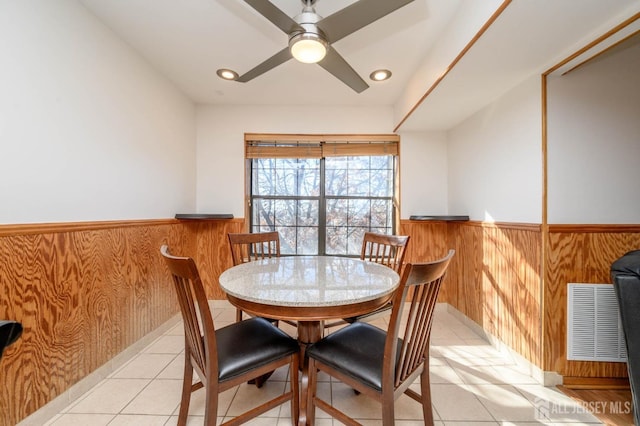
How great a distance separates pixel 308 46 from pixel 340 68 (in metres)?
0.34

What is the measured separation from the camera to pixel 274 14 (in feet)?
4.10

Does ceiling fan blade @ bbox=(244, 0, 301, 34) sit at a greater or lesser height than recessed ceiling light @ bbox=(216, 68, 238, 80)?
lesser

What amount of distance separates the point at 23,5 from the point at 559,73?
3.08 meters

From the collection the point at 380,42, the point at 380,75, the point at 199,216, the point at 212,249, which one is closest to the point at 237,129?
the point at 199,216

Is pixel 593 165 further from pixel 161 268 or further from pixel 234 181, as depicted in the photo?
pixel 161 268

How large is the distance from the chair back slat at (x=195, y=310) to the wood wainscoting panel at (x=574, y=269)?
6.67 feet

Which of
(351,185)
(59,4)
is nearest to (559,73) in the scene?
(351,185)

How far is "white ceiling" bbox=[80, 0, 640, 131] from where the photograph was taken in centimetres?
127

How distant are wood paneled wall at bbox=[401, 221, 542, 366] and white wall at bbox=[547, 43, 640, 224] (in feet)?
1.06

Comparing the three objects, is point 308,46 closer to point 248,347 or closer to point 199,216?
point 248,347

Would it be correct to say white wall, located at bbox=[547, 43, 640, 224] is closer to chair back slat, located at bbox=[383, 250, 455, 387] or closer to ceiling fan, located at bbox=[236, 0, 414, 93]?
chair back slat, located at bbox=[383, 250, 455, 387]

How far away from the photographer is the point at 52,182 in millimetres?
1435

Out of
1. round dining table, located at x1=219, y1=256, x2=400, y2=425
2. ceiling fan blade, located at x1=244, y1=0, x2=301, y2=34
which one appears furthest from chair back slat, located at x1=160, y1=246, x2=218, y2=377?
ceiling fan blade, located at x1=244, y1=0, x2=301, y2=34

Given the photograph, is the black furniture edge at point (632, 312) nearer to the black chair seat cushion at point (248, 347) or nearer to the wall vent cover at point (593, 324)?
the wall vent cover at point (593, 324)
